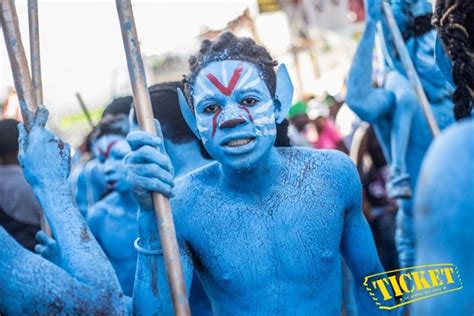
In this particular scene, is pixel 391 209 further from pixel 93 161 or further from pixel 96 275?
pixel 96 275

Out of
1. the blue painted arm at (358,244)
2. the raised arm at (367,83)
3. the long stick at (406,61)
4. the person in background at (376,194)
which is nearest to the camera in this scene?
the blue painted arm at (358,244)

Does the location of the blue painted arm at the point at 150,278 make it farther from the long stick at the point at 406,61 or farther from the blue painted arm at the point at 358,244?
the long stick at the point at 406,61

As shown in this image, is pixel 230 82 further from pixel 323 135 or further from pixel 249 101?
pixel 323 135

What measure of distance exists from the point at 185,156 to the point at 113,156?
1.29m

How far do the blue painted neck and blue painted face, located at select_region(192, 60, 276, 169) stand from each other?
113cm

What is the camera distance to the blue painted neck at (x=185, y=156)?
401cm

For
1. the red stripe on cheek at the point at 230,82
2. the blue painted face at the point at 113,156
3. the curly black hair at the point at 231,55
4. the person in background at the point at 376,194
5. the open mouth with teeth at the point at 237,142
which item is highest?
the curly black hair at the point at 231,55

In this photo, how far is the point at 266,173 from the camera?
9.46 feet

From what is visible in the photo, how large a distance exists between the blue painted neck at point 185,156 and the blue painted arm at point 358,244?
120 cm

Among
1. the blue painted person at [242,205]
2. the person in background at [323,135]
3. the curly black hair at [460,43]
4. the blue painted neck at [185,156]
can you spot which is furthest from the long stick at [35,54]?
the person in background at [323,135]

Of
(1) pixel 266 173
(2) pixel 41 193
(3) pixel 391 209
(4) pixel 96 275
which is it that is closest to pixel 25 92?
(2) pixel 41 193

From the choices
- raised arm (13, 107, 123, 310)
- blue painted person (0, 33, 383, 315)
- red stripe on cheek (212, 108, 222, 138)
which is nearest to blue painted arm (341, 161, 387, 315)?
blue painted person (0, 33, 383, 315)

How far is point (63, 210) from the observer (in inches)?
99.3

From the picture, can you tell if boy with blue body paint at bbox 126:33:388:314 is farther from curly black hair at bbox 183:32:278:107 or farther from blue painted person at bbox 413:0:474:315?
blue painted person at bbox 413:0:474:315
